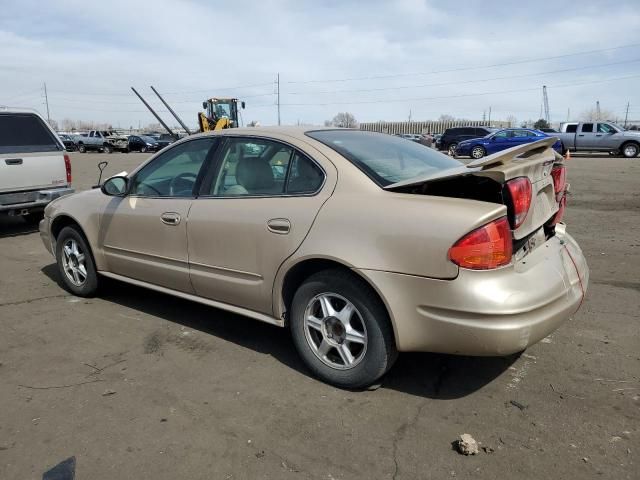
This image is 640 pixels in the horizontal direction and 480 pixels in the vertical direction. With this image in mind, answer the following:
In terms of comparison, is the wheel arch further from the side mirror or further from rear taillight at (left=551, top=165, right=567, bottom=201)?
the side mirror

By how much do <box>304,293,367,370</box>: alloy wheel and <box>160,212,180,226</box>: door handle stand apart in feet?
4.39

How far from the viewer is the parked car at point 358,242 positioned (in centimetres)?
271

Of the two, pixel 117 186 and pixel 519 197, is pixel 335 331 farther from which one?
pixel 117 186

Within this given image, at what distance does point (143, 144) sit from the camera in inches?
1695

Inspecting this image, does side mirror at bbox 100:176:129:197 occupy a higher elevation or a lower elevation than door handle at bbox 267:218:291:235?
higher

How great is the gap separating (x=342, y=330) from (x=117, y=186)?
251 cm

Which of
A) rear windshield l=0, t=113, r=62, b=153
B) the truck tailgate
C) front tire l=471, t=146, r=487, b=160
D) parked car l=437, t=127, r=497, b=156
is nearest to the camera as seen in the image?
the truck tailgate

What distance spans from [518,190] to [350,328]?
1230 mm

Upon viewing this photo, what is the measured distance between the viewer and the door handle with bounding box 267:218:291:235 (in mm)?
3269

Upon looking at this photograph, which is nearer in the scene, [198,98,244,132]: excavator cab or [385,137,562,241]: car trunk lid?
[385,137,562,241]: car trunk lid

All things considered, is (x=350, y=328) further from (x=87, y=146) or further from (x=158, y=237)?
(x=87, y=146)

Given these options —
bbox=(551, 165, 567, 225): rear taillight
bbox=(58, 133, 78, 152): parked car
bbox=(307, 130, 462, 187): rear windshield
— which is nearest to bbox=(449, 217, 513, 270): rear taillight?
bbox=(307, 130, 462, 187): rear windshield

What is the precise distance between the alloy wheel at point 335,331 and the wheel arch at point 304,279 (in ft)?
0.55

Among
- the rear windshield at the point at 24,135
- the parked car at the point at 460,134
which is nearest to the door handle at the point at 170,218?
the rear windshield at the point at 24,135
